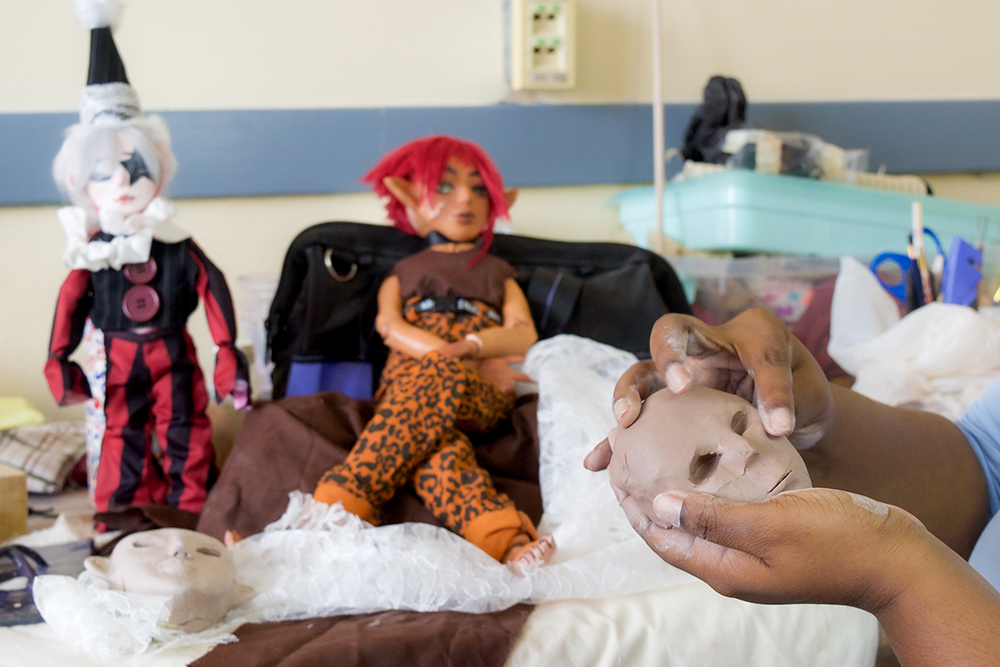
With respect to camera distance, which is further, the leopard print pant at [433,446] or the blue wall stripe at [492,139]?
the blue wall stripe at [492,139]

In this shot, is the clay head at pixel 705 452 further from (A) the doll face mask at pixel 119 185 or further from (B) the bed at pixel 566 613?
(A) the doll face mask at pixel 119 185

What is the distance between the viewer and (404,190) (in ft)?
4.57

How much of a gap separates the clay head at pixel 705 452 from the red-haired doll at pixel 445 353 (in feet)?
1.07

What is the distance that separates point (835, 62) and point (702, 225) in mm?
692

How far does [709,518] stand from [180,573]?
1.82 ft

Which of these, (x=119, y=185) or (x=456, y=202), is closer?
(x=119, y=185)

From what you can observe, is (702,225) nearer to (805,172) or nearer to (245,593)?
(805,172)

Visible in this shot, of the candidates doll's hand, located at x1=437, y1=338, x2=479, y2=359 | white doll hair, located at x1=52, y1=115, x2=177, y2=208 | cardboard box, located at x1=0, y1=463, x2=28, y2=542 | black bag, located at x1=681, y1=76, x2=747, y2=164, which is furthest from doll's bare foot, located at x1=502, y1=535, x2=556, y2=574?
black bag, located at x1=681, y1=76, x2=747, y2=164

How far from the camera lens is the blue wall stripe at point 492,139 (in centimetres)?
148

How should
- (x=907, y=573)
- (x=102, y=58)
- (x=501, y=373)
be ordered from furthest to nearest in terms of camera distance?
(x=501, y=373)
(x=102, y=58)
(x=907, y=573)

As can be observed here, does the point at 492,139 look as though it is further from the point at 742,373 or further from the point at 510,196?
the point at 742,373

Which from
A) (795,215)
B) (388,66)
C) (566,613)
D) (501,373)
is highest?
(388,66)

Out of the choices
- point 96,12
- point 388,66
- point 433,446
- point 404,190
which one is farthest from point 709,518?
point 388,66

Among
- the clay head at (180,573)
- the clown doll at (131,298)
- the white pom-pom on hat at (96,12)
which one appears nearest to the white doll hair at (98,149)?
the clown doll at (131,298)
